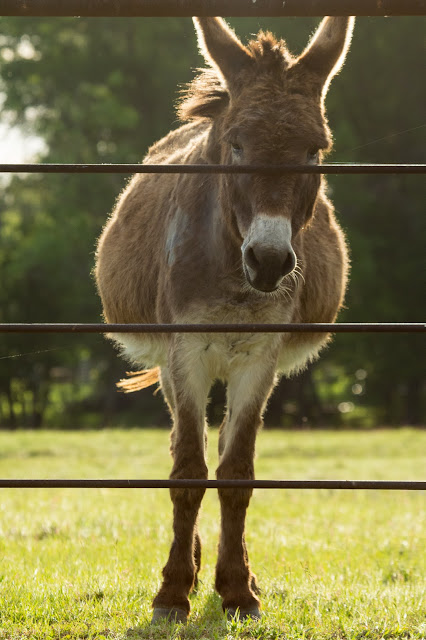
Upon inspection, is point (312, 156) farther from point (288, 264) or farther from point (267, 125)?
point (288, 264)

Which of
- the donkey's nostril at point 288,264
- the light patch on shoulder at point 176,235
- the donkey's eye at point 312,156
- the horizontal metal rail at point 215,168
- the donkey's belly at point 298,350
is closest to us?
the horizontal metal rail at point 215,168

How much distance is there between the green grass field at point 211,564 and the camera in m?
2.99

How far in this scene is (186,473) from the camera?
3.53 m

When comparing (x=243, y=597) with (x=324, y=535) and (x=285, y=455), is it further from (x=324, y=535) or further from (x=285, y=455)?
(x=285, y=455)

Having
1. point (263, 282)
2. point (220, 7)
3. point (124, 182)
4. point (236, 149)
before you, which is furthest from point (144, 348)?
point (124, 182)

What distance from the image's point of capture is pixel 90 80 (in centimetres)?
1994

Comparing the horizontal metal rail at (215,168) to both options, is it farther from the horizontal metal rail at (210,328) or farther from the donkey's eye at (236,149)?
the horizontal metal rail at (210,328)

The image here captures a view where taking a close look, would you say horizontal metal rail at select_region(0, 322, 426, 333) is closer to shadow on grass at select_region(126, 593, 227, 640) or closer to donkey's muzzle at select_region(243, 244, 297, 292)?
donkey's muzzle at select_region(243, 244, 297, 292)

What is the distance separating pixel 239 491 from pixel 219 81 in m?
1.86

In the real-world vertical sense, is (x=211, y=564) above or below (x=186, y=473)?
below

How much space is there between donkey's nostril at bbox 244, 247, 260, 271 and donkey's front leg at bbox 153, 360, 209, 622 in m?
0.83

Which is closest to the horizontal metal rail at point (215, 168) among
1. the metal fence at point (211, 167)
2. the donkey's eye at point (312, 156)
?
the metal fence at point (211, 167)

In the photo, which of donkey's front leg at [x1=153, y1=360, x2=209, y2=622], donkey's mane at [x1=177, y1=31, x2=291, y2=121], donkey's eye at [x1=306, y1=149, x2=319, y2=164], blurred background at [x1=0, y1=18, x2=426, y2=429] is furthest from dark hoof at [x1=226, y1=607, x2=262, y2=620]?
blurred background at [x1=0, y1=18, x2=426, y2=429]

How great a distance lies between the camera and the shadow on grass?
2904mm
